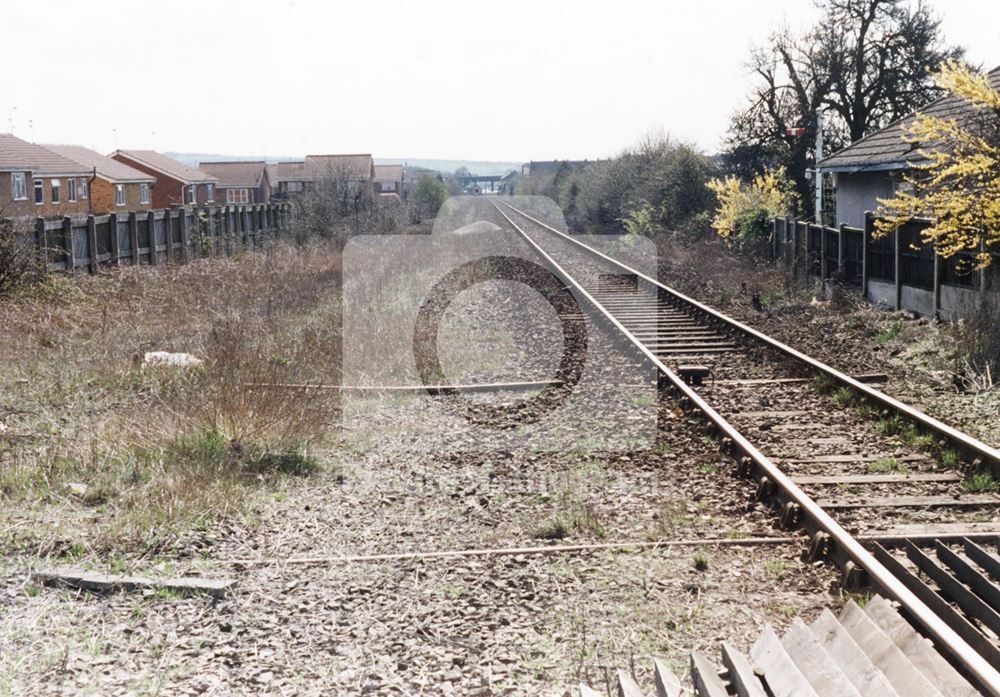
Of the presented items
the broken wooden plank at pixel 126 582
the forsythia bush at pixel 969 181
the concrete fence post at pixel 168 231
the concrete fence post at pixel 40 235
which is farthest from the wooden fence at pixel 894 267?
the concrete fence post at pixel 168 231

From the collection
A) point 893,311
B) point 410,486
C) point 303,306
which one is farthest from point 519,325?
point 410,486

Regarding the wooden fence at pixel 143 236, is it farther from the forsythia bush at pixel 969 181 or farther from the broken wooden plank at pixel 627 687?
the broken wooden plank at pixel 627 687

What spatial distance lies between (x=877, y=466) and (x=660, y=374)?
4035 millimetres

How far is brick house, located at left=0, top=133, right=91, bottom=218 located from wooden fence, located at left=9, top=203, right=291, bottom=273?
1236cm

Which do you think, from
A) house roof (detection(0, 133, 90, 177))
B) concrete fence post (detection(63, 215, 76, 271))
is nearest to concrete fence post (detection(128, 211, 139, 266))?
concrete fence post (detection(63, 215, 76, 271))

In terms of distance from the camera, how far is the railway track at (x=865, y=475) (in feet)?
16.8

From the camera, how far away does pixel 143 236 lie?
28172mm

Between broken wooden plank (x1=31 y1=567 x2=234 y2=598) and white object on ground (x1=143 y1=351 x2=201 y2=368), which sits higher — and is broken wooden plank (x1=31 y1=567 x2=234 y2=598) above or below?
below

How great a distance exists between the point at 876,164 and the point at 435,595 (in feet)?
59.2

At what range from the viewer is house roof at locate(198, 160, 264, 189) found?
311 feet

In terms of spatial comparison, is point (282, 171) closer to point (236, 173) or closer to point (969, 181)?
point (236, 173)

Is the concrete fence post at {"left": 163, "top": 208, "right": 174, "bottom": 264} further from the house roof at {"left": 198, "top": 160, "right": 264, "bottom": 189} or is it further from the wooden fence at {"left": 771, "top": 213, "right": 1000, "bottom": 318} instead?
the house roof at {"left": 198, "top": 160, "right": 264, "bottom": 189}

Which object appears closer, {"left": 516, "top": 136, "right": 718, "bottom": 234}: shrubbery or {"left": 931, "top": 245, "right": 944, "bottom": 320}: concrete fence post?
{"left": 931, "top": 245, "right": 944, "bottom": 320}: concrete fence post

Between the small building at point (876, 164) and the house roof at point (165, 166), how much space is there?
61488mm
